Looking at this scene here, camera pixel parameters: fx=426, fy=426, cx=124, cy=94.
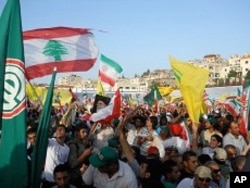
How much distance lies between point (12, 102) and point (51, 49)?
6.22 feet

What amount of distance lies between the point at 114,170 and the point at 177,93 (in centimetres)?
2330

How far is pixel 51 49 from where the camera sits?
17.8 feet

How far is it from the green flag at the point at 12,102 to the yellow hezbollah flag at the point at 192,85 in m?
4.06

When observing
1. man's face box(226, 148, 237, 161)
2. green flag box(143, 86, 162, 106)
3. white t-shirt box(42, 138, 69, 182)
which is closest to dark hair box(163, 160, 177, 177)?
man's face box(226, 148, 237, 161)

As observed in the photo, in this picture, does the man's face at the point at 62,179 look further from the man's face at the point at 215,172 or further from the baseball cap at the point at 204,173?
the man's face at the point at 215,172

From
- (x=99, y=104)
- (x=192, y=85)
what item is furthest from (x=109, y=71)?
(x=192, y=85)

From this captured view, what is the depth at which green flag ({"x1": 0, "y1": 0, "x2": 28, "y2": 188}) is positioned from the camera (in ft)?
11.6

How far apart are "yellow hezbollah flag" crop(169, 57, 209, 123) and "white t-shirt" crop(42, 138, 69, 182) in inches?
92.7

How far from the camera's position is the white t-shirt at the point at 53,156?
5.64 metres

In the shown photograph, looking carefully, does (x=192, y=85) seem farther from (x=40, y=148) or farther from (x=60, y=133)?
(x=40, y=148)

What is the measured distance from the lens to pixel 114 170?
13.8 feet

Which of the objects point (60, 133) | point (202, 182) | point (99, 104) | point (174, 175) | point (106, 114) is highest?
point (99, 104)

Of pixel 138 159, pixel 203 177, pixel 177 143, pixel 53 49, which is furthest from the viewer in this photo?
pixel 177 143

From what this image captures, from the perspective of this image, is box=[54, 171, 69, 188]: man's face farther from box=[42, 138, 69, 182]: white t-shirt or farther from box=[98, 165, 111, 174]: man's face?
box=[42, 138, 69, 182]: white t-shirt
